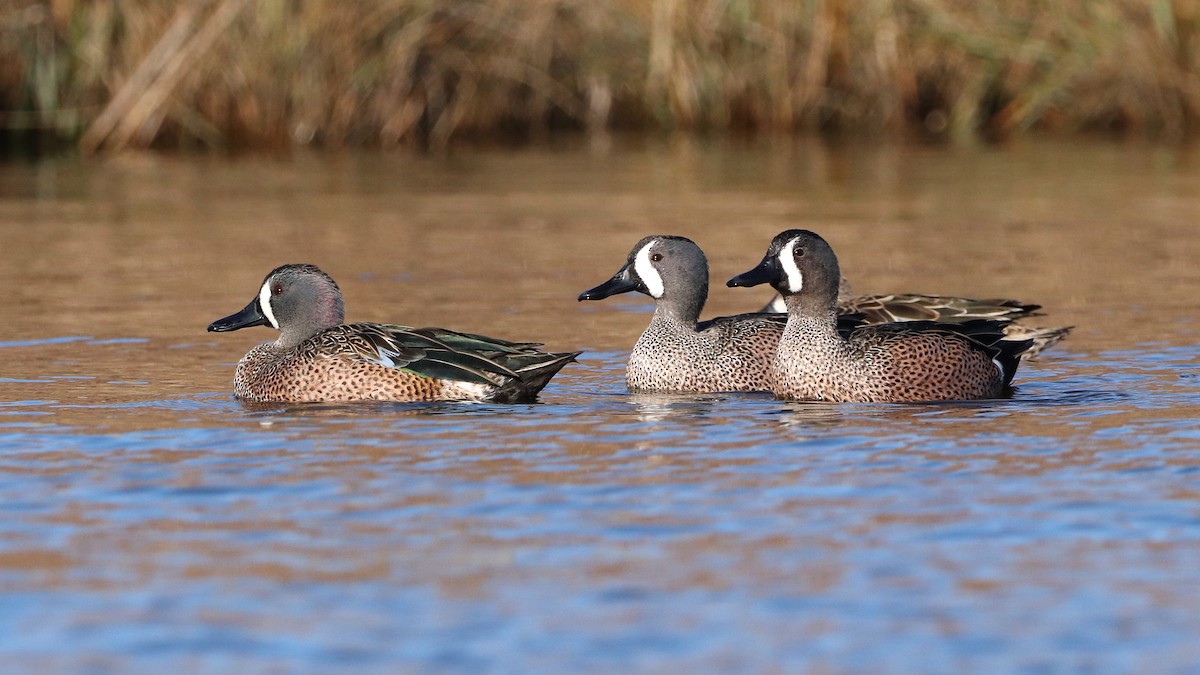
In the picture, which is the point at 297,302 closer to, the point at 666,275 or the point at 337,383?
the point at 337,383

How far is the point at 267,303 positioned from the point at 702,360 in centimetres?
185

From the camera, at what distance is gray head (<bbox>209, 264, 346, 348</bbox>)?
27.6 feet

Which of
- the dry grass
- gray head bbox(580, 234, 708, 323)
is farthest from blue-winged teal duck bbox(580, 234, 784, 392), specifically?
the dry grass

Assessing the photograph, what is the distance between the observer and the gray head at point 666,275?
29.1 feet

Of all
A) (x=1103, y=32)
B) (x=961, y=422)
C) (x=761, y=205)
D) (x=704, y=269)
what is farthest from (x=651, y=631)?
(x=1103, y=32)

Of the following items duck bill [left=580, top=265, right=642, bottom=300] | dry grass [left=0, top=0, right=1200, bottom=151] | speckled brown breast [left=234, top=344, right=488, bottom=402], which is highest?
dry grass [left=0, top=0, right=1200, bottom=151]

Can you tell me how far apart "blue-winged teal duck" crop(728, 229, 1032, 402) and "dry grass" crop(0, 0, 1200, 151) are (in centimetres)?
984

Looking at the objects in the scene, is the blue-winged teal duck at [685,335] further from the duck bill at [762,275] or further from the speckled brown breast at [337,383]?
the speckled brown breast at [337,383]

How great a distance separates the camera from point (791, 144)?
19922 millimetres

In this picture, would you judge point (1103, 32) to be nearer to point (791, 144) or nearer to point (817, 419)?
point (791, 144)

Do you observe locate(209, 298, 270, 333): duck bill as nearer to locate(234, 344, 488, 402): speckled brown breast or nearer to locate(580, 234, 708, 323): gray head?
locate(234, 344, 488, 402): speckled brown breast

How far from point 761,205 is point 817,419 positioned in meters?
7.88

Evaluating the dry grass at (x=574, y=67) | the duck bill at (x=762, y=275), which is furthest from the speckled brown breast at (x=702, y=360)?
the dry grass at (x=574, y=67)

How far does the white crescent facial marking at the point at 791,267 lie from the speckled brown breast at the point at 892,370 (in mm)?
258
